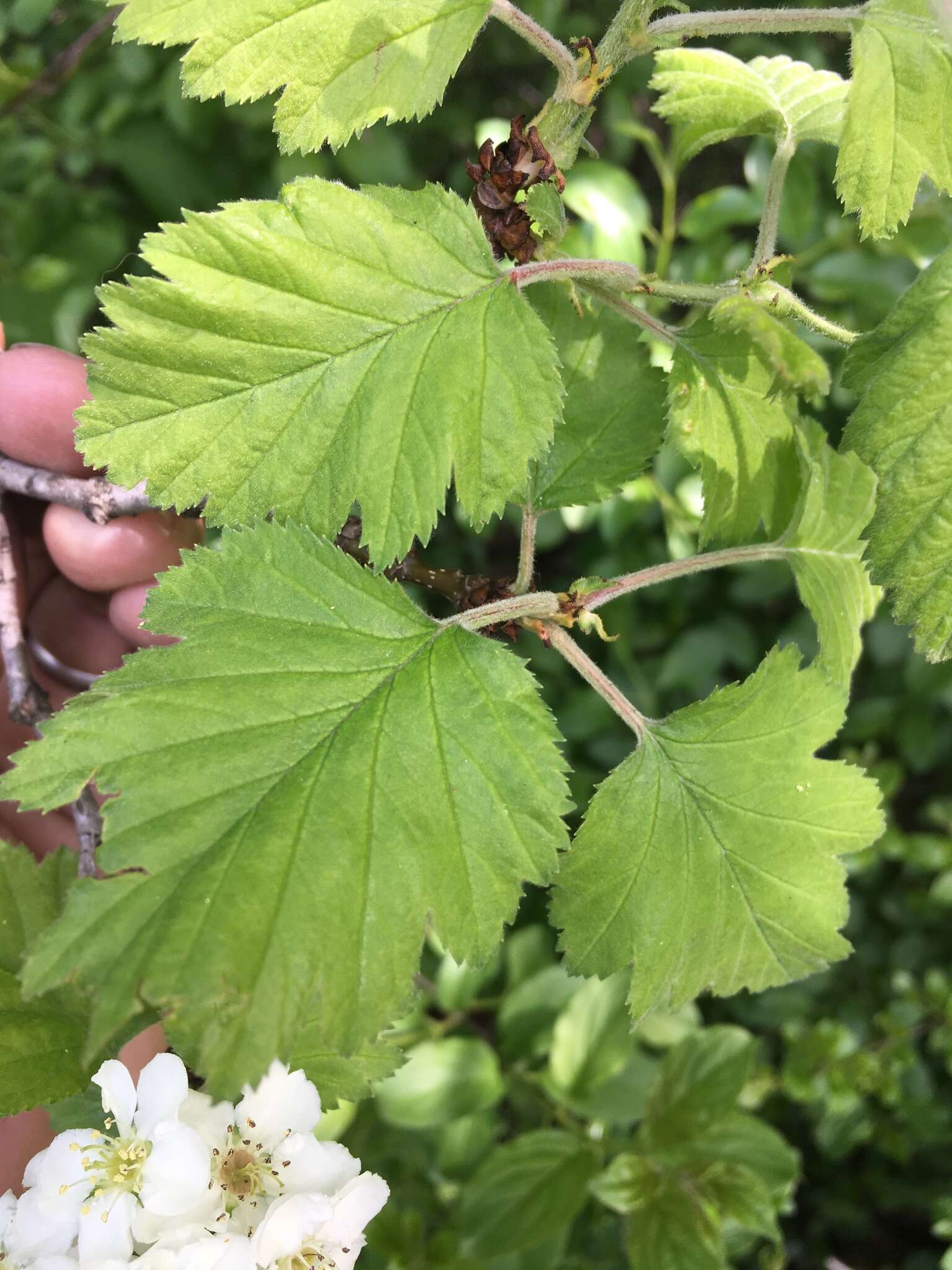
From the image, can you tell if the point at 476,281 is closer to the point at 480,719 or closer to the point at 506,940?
the point at 480,719

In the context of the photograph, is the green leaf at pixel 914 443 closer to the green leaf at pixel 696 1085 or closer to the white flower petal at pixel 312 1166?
the white flower petal at pixel 312 1166

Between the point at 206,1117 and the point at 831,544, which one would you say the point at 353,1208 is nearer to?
the point at 206,1117

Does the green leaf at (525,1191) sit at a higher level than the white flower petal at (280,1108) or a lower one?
lower

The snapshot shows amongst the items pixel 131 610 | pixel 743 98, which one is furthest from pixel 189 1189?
pixel 743 98

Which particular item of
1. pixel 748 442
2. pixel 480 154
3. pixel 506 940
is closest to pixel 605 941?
pixel 748 442

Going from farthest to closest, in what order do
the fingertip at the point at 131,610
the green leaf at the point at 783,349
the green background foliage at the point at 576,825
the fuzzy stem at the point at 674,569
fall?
the green background foliage at the point at 576,825 < the fingertip at the point at 131,610 < the fuzzy stem at the point at 674,569 < the green leaf at the point at 783,349

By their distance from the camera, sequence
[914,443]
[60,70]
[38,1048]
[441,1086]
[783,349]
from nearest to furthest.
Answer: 1. [783,349]
2. [914,443]
3. [38,1048]
4. [441,1086]
5. [60,70]

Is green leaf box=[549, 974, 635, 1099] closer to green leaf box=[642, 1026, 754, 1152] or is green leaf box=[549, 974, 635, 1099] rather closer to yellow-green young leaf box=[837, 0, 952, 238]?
green leaf box=[642, 1026, 754, 1152]

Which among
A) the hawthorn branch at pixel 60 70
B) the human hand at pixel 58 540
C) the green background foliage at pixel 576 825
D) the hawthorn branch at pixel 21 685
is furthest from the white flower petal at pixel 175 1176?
the hawthorn branch at pixel 60 70
